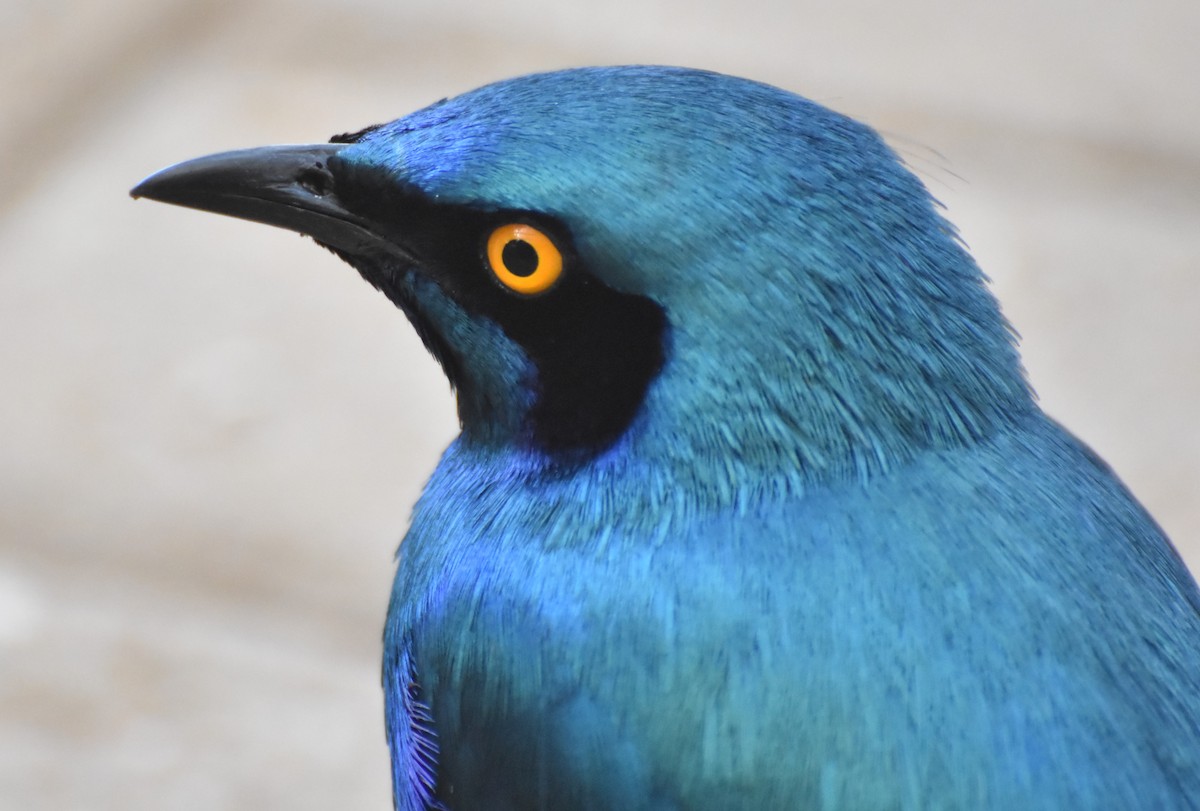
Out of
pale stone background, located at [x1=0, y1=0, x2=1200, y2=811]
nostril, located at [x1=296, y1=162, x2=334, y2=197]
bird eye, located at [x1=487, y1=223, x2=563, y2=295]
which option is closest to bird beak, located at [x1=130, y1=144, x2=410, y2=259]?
nostril, located at [x1=296, y1=162, x2=334, y2=197]

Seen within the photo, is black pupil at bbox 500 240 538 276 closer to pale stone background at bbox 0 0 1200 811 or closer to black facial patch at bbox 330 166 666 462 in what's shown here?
black facial patch at bbox 330 166 666 462

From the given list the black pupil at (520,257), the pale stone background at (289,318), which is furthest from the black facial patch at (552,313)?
the pale stone background at (289,318)

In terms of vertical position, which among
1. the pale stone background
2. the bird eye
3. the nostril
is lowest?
the bird eye

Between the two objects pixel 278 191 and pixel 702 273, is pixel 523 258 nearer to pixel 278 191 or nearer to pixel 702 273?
pixel 702 273

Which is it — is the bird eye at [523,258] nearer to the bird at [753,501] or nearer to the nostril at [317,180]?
the bird at [753,501]

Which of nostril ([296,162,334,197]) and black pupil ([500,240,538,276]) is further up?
nostril ([296,162,334,197])

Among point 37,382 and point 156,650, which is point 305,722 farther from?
point 37,382

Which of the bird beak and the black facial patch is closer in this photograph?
the black facial patch

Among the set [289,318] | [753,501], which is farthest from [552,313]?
[289,318]
